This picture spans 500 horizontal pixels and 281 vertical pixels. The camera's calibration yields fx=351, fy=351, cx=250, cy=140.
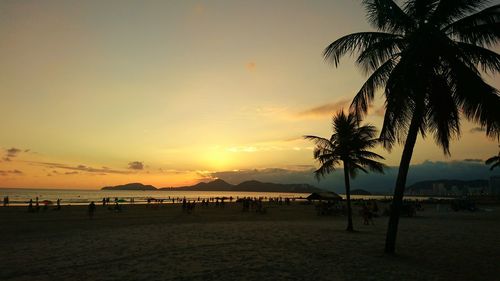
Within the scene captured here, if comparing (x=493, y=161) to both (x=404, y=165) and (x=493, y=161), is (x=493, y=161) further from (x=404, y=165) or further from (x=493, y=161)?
(x=404, y=165)

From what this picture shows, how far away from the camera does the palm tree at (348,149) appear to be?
1905cm

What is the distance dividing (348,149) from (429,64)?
365 inches

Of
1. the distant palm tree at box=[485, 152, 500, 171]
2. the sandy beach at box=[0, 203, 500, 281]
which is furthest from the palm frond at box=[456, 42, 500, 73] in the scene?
the distant palm tree at box=[485, 152, 500, 171]

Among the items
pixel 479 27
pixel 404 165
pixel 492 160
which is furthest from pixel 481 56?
pixel 492 160

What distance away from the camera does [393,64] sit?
11773 millimetres

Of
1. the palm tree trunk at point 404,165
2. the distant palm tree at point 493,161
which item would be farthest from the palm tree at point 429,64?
the distant palm tree at point 493,161

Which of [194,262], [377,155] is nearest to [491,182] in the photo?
[377,155]

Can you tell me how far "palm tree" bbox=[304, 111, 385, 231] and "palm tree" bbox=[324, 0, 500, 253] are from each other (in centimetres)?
676

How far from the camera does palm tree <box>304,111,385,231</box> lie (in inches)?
750

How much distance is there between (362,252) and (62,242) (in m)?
12.5

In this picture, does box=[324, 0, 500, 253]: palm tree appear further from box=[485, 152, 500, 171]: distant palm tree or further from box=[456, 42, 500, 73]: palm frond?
box=[485, 152, 500, 171]: distant palm tree

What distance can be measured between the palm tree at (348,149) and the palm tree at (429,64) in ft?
22.2

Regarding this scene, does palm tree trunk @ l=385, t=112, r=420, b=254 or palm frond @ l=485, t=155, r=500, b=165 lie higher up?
palm frond @ l=485, t=155, r=500, b=165

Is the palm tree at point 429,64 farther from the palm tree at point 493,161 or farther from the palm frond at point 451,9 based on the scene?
the palm tree at point 493,161
